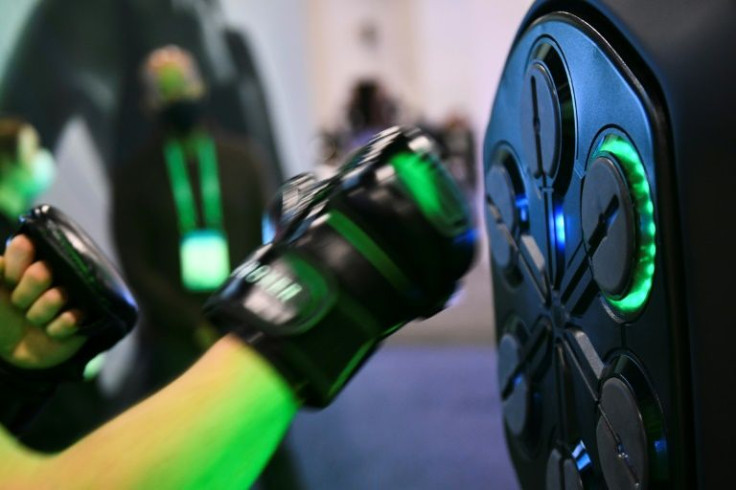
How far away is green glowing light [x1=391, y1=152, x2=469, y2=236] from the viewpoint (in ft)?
1.54

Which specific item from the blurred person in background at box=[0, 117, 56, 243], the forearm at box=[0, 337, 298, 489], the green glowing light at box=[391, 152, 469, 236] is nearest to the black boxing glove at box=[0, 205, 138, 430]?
the forearm at box=[0, 337, 298, 489]

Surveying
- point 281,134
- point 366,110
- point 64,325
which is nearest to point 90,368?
point 64,325

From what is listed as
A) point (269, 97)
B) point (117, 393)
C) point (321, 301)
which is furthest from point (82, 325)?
point (269, 97)

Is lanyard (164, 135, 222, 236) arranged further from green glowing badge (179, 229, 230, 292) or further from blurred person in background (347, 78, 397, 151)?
blurred person in background (347, 78, 397, 151)

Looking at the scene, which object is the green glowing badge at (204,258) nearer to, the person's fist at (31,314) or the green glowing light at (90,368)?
the green glowing light at (90,368)

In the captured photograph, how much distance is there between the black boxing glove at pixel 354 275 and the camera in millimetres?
465

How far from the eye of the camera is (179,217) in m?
2.10

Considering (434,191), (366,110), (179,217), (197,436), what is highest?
(434,191)

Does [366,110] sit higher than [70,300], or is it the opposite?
[70,300]

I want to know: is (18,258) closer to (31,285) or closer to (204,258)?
(31,285)

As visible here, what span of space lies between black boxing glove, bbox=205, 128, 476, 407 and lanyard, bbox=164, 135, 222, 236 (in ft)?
5.44

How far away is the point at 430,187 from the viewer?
484mm

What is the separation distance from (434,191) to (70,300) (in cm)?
39

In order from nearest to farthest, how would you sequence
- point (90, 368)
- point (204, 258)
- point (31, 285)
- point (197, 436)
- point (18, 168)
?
1. point (197, 436)
2. point (31, 285)
3. point (90, 368)
4. point (18, 168)
5. point (204, 258)
